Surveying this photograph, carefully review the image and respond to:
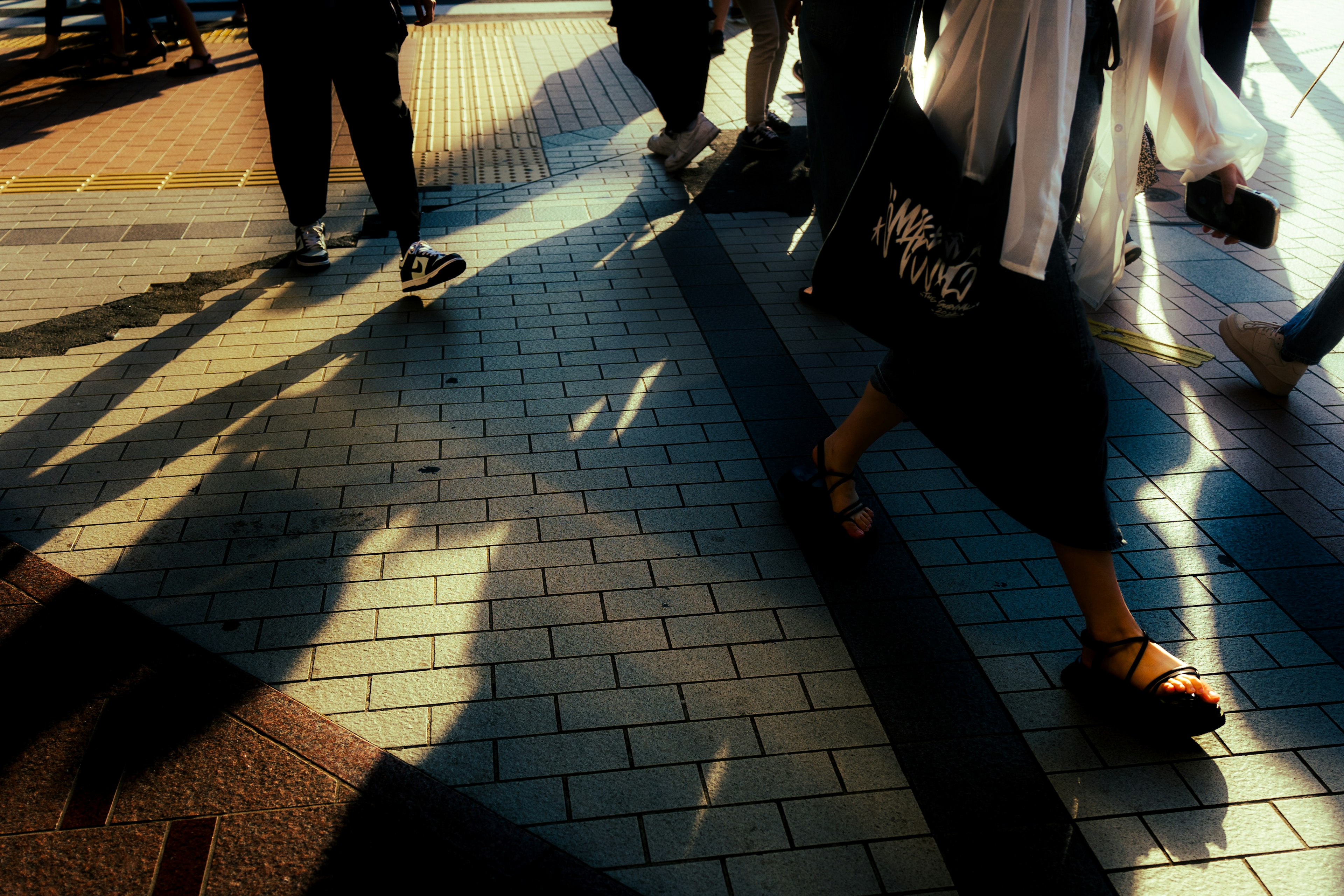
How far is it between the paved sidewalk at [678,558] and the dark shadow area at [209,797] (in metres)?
0.09

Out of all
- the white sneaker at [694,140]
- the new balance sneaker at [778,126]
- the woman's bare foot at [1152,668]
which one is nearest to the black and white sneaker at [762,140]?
the new balance sneaker at [778,126]

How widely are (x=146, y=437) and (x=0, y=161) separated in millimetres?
4031

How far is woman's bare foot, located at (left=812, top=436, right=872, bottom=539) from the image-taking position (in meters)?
2.83

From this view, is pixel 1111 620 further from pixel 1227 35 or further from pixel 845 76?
pixel 1227 35

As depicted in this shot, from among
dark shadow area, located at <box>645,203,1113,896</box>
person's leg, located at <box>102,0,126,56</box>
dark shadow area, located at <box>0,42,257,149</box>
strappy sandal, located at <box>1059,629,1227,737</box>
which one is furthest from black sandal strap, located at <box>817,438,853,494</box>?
person's leg, located at <box>102,0,126,56</box>

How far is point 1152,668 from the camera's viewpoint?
2221 millimetres

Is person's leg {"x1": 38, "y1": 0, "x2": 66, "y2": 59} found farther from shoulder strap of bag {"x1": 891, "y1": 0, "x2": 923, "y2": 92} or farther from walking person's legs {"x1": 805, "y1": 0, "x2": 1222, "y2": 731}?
walking person's legs {"x1": 805, "y1": 0, "x2": 1222, "y2": 731}

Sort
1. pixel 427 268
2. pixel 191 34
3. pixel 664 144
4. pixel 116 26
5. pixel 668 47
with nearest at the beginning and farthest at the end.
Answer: pixel 427 268
pixel 668 47
pixel 664 144
pixel 191 34
pixel 116 26

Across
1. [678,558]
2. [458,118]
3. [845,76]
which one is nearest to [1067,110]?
[678,558]

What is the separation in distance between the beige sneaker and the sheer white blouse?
4.71 ft

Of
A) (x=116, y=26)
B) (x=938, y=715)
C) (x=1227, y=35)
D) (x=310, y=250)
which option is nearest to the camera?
(x=938, y=715)

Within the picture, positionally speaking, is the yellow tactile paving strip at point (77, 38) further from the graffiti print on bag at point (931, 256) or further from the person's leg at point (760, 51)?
the graffiti print on bag at point (931, 256)

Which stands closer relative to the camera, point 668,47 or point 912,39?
point 912,39

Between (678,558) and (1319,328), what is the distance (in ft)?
8.27
